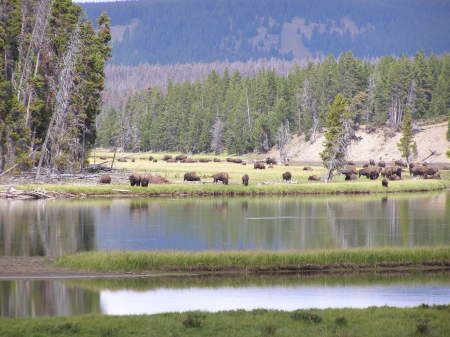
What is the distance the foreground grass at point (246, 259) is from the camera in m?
28.8

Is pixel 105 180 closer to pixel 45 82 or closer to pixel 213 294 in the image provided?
pixel 45 82

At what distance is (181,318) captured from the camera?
19219mm

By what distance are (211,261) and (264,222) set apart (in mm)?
15570

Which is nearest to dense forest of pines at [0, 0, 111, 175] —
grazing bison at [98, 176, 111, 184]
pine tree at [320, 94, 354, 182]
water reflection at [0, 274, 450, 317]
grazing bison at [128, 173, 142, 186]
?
grazing bison at [98, 176, 111, 184]

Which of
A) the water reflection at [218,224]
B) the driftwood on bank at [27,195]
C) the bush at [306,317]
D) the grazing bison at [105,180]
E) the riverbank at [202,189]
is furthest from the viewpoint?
the grazing bison at [105,180]

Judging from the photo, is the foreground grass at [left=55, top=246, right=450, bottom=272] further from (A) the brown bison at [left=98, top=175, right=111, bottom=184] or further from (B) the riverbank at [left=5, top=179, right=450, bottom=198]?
(A) the brown bison at [left=98, top=175, right=111, bottom=184]

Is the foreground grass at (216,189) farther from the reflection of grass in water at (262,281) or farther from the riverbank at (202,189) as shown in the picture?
the reflection of grass in water at (262,281)

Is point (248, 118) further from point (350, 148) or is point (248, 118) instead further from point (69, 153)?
point (69, 153)

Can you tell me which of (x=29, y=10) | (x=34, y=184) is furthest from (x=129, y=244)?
(x=29, y=10)

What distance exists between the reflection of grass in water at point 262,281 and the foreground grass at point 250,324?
616 cm

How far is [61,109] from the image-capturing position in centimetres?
6588

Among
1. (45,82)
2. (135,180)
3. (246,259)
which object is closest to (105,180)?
(135,180)

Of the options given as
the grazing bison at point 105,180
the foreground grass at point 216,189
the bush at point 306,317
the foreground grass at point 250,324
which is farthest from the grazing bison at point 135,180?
the bush at point 306,317

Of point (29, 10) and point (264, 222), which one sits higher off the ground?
point (29, 10)
